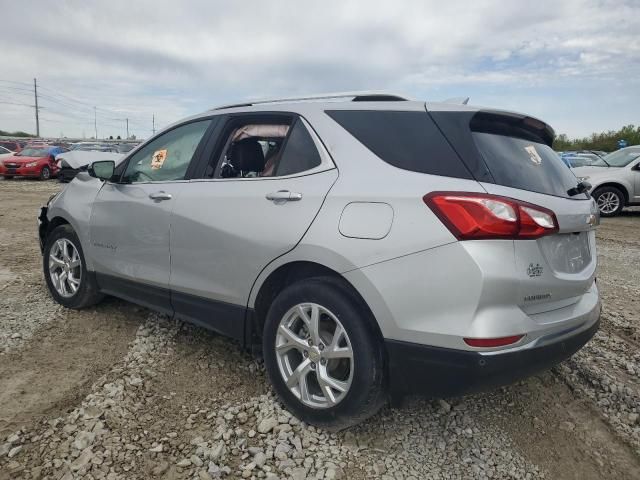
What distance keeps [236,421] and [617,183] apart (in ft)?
38.8

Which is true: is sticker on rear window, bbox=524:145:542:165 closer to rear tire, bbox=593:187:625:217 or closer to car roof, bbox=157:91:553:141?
car roof, bbox=157:91:553:141

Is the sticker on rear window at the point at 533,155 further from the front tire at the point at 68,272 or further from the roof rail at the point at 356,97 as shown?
the front tire at the point at 68,272

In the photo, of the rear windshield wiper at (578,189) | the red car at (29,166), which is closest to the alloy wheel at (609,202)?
the rear windshield wiper at (578,189)

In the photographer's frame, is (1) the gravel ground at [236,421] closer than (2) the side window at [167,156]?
Yes

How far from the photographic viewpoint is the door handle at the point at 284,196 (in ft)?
8.58

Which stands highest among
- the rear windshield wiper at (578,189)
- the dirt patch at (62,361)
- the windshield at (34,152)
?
the rear windshield wiper at (578,189)

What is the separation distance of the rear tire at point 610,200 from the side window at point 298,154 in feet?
36.4

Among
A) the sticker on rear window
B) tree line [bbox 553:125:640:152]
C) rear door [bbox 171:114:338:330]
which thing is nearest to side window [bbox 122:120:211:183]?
rear door [bbox 171:114:338:330]

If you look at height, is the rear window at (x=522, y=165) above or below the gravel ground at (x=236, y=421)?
above

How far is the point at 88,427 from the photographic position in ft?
8.45

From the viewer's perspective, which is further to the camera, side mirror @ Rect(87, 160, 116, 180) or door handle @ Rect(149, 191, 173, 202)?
side mirror @ Rect(87, 160, 116, 180)

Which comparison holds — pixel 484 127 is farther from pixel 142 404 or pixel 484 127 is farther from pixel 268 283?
pixel 142 404

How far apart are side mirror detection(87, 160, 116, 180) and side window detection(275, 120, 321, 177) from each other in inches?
68.7

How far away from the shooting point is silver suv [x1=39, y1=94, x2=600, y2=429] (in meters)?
2.12
